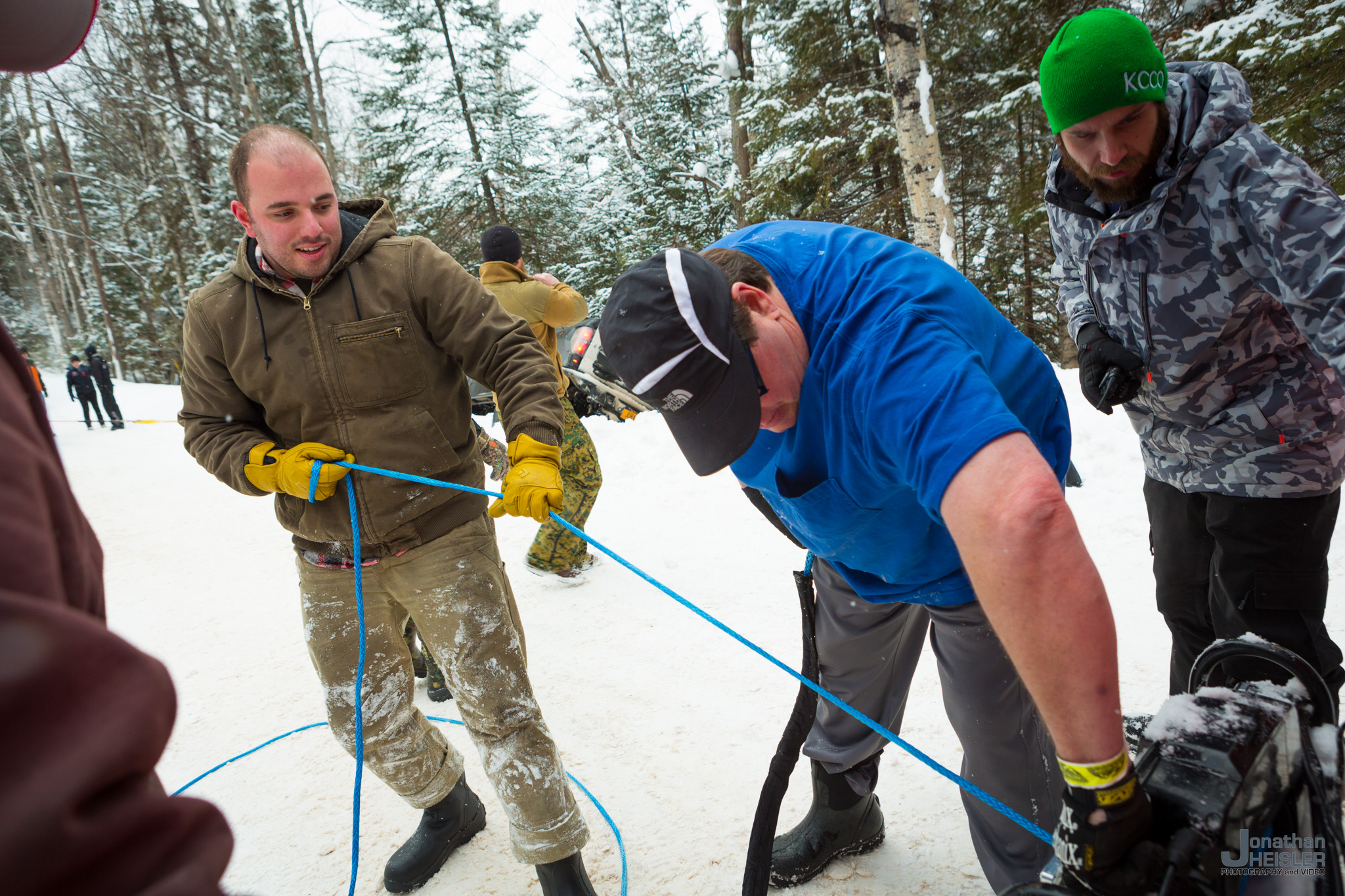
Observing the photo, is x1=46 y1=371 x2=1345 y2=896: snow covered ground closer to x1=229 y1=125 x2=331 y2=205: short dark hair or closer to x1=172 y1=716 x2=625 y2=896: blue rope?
x1=172 y1=716 x2=625 y2=896: blue rope

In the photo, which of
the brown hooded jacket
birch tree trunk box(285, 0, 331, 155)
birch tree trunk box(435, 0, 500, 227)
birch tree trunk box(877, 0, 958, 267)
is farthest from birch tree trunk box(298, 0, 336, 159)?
the brown hooded jacket

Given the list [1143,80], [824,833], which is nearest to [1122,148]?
[1143,80]

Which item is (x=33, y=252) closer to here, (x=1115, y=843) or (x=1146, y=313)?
(x=1146, y=313)

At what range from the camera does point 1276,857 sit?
1.17 metres

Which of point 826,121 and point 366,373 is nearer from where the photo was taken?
point 366,373

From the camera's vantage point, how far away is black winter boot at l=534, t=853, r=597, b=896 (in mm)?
2184

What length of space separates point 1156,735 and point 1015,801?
523 mm

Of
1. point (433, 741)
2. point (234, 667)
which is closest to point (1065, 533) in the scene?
point (433, 741)

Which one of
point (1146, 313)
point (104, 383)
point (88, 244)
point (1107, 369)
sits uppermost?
point (88, 244)

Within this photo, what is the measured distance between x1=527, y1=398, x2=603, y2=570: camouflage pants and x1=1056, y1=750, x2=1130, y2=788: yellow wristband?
3558 millimetres

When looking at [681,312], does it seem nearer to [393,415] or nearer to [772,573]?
[393,415]

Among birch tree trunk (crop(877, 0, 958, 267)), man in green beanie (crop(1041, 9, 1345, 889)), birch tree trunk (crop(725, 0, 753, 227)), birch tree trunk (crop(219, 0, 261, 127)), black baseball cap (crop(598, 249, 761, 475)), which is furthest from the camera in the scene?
birch tree trunk (crop(219, 0, 261, 127))

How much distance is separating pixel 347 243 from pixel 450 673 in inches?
54.2

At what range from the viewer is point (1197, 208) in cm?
184
